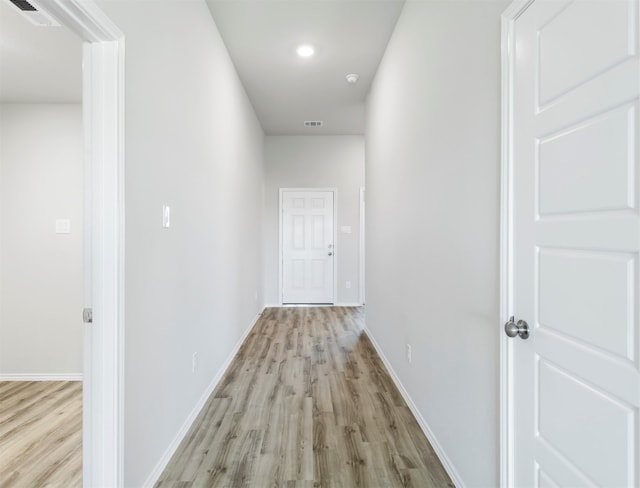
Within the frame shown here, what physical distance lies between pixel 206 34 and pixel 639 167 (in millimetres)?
2613

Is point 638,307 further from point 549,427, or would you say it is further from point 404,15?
point 404,15

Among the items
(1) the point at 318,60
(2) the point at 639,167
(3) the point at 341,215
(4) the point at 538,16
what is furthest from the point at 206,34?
(3) the point at 341,215

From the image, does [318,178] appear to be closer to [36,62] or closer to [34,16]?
[36,62]

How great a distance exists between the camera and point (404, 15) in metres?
2.45

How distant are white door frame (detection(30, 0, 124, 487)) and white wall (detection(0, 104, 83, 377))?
2.03m

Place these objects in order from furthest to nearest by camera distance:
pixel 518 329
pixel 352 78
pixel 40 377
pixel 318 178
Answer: pixel 318 178 → pixel 352 78 → pixel 40 377 → pixel 518 329

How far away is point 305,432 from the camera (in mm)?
1989

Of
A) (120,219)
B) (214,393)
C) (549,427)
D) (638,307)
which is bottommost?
(214,393)

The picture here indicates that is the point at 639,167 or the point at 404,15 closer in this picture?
the point at 639,167

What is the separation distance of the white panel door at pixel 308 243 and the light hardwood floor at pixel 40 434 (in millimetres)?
3336

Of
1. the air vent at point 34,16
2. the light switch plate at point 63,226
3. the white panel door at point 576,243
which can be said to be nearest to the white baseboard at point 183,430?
the white panel door at point 576,243

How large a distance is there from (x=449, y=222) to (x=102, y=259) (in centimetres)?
154

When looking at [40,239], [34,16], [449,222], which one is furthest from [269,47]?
[40,239]

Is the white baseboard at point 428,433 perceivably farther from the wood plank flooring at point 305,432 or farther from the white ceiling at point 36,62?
the white ceiling at point 36,62
